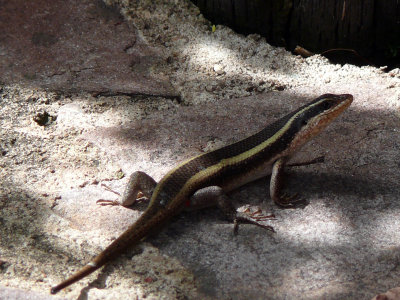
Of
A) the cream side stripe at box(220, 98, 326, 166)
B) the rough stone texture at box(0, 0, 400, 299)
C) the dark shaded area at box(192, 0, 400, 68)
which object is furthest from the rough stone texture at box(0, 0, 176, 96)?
the cream side stripe at box(220, 98, 326, 166)

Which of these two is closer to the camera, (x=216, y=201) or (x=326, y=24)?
(x=216, y=201)

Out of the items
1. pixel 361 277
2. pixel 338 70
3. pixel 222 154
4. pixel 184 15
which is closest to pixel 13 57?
pixel 184 15

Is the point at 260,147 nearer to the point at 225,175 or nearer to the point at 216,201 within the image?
the point at 225,175

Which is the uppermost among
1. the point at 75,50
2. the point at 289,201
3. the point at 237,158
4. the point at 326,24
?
the point at 326,24

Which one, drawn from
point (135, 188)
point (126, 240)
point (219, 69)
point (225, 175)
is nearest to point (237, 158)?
point (225, 175)

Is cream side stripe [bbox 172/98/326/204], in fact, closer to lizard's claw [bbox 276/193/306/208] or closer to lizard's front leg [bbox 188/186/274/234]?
lizard's front leg [bbox 188/186/274/234]

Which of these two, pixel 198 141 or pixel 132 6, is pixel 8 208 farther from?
pixel 132 6
